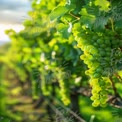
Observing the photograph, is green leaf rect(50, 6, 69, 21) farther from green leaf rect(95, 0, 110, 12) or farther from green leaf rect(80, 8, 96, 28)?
green leaf rect(95, 0, 110, 12)

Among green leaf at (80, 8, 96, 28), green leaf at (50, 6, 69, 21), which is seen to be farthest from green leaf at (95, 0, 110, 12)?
green leaf at (50, 6, 69, 21)

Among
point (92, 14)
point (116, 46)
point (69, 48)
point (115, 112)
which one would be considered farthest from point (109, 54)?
point (69, 48)

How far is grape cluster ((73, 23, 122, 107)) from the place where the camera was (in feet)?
9.51

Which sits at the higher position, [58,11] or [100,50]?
[58,11]

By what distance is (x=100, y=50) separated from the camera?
289 cm

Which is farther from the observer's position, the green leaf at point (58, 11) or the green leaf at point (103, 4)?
the green leaf at point (58, 11)

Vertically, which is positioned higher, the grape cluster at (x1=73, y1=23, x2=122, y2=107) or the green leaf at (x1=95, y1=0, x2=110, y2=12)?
the green leaf at (x1=95, y1=0, x2=110, y2=12)

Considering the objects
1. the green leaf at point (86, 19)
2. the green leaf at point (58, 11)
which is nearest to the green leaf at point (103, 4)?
the green leaf at point (86, 19)

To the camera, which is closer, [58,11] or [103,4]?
[103,4]

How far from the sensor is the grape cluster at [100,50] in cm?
290

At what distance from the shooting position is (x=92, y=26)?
2.95m

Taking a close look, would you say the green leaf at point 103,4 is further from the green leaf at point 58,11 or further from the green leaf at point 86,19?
the green leaf at point 58,11

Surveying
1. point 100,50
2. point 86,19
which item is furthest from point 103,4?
point 100,50

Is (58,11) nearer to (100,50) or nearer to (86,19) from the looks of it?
(86,19)
